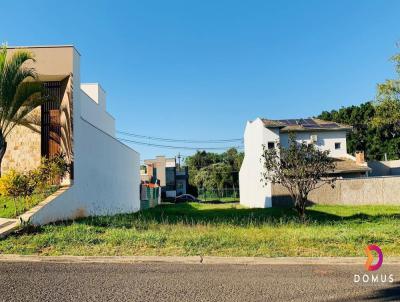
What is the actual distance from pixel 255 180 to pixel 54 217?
70.3ft

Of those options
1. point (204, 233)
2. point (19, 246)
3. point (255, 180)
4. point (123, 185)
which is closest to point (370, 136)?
point (255, 180)

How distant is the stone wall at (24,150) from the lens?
50.6ft

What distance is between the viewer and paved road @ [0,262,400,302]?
17.5 feet

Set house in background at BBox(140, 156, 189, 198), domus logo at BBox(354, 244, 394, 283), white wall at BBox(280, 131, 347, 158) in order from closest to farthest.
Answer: domus logo at BBox(354, 244, 394, 283) → white wall at BBox(280, 131, 347, 158) → house in background at BBox(140, 156, 189, 198)

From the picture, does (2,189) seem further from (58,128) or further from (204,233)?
(204,233)

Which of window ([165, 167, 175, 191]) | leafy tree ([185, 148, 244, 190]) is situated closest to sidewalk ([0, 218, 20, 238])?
window ([165, 167, 175, 191])

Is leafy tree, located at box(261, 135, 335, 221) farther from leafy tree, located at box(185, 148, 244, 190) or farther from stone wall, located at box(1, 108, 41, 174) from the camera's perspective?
leafy tree, located at box(185, 148, 244, 190)

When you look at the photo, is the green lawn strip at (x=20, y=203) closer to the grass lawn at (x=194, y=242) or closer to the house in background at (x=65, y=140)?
the house in background at (x=65, y=140)

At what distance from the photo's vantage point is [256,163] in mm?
31016

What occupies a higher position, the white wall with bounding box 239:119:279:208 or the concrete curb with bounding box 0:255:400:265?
the white wall with bounding box 239:119:279:208

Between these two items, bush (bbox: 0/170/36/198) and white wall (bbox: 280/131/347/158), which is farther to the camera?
white wall (bbox: 280/131/347/158)

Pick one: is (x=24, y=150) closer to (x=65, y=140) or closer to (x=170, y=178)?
(x=65, y=140)

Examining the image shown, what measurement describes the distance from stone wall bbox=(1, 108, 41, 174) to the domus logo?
12.9m

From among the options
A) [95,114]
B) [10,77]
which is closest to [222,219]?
[10,77]
